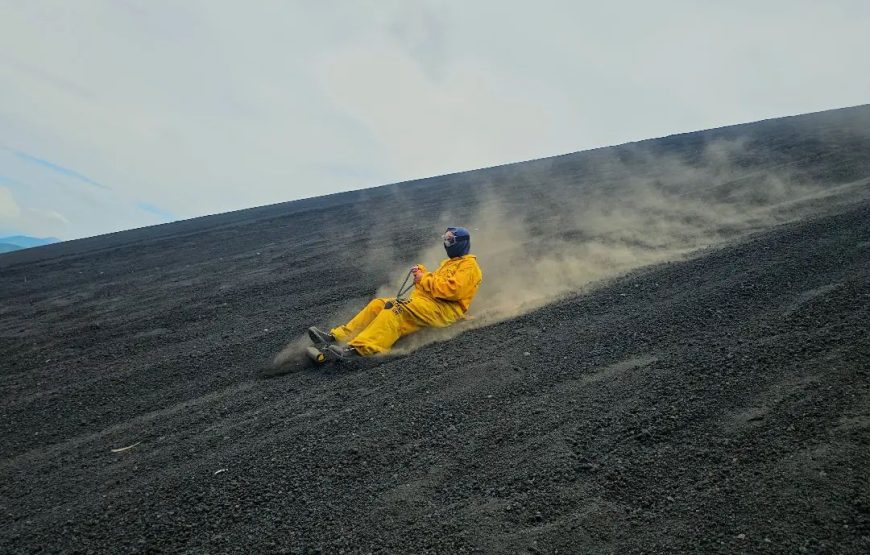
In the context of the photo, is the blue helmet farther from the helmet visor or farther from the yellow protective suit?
the yellow protective suit

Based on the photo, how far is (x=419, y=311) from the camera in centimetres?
662

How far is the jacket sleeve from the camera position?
674 cm

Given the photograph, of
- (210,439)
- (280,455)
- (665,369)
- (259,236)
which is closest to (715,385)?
(665,369)

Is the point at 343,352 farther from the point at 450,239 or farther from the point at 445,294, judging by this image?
the point at 450,239

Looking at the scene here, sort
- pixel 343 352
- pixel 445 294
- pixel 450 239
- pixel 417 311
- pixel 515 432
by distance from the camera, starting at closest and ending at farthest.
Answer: pixel 515 432 → pixel 343 352 → pixel 417 311 → pixel 445 294 → pixel 450 239

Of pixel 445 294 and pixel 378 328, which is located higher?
pixel 445 294

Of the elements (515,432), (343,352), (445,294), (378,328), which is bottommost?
(515,432)

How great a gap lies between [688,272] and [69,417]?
294 inches

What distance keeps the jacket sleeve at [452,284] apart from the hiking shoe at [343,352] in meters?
1.25

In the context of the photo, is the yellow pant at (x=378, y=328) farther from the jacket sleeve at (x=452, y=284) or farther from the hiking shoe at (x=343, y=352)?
the jacket sleeve at (x=452, y=284)

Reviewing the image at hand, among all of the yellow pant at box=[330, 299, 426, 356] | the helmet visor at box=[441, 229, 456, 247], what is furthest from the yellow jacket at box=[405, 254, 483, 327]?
the helmet visor at box=[441, 229, 456, 247]

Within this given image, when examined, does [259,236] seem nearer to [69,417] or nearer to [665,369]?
[69,417]

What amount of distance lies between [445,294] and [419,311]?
40 cm

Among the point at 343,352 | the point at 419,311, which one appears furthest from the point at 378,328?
the point at 419,311
